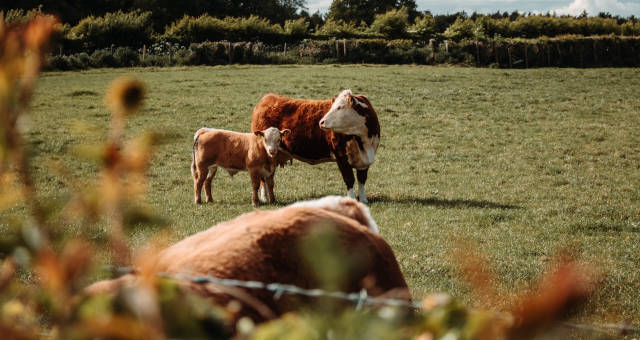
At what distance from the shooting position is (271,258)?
2.11 metres

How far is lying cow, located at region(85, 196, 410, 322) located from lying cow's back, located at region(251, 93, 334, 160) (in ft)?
22.9

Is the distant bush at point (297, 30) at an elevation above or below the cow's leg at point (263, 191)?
above

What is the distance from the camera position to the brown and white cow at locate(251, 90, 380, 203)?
9023 millimetres

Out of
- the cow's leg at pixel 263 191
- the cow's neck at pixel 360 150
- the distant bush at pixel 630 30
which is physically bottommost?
the cow's leg at pixel 263 191

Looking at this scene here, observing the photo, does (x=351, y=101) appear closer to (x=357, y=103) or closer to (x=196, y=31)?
(x=357, y=103)

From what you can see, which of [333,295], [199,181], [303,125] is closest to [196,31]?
[303,125]

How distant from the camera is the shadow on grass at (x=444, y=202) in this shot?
885cm

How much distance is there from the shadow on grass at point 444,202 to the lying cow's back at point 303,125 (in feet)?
4.02

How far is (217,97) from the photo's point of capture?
65.4 feet

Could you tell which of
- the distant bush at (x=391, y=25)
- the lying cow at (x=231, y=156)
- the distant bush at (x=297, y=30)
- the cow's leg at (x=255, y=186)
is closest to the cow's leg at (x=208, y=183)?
Result: the lying cow at (x=231, y=156)

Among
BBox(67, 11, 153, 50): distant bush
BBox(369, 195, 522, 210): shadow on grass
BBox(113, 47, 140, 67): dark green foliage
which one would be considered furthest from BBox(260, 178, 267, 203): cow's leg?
BBox(67, 11, 153, 50): distant bush

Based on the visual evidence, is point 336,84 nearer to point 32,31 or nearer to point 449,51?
point 449,51

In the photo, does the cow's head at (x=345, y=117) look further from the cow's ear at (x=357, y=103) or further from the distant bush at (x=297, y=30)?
the distant bush at (x=297, y=30)

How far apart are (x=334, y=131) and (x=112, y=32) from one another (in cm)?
3342
